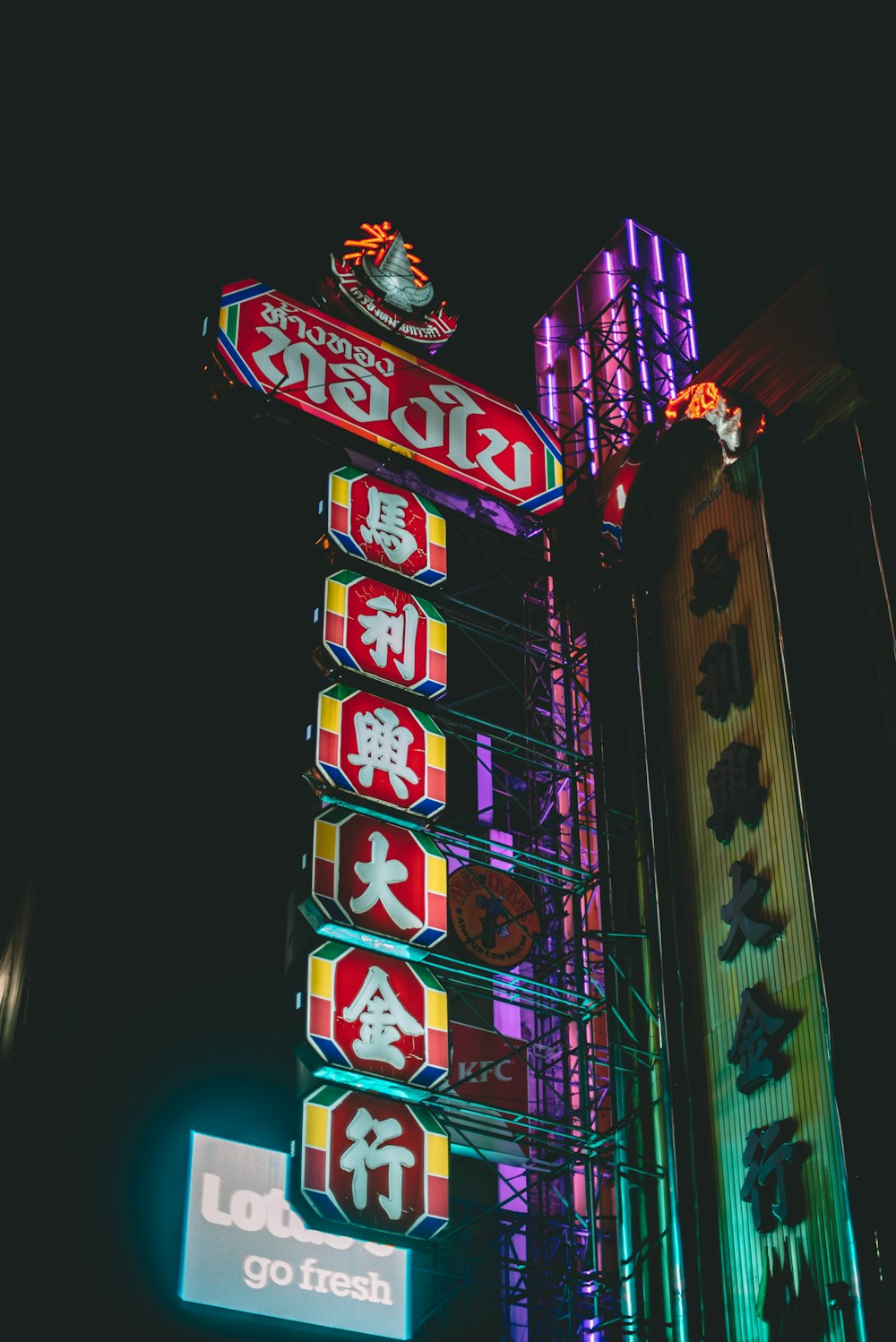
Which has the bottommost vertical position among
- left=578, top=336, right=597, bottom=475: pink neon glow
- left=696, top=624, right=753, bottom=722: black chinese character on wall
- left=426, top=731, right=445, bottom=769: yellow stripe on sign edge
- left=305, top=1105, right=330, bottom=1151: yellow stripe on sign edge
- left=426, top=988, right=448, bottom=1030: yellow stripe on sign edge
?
left=305, top=1105, right=330, bottom=1151: yellow stripe on sign edge

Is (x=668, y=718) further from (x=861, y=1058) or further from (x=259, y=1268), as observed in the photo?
(x=259, y=1268)

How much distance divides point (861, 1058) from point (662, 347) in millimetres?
11187

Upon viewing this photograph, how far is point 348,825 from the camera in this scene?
1270cm

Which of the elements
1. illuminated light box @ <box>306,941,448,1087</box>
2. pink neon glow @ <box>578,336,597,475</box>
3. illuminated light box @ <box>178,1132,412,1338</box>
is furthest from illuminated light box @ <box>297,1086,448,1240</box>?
pink neon glow @ <box>578,336,597,475</box>

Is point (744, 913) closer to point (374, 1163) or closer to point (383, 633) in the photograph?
point (374, 1163)

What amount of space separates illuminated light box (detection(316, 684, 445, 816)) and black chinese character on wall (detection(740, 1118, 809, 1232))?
163 inches

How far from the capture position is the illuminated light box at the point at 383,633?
13938 mm

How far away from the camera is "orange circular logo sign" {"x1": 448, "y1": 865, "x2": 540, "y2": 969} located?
13.9m

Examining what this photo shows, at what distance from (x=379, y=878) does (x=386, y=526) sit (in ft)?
14.3

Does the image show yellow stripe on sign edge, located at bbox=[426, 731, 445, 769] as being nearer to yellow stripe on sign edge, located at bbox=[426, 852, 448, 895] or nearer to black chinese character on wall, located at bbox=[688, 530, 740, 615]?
yellow stripe on sign edge, located at bbox=[426, 852, 448, 895]

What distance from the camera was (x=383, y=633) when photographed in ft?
46.9

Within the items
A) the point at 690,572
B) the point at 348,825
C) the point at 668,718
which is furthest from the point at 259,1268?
the point at 690,572

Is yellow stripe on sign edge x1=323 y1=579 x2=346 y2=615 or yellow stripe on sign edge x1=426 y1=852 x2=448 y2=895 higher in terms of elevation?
yellow stripe on sign edge x1=323 y1=579 x2=346 y2=615

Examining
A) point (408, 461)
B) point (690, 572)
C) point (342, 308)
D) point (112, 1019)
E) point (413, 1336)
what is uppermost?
point (342, 308)
